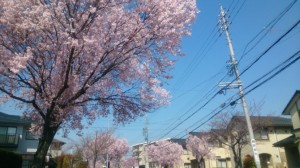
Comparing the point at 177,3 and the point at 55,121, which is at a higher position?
the point at 177,3

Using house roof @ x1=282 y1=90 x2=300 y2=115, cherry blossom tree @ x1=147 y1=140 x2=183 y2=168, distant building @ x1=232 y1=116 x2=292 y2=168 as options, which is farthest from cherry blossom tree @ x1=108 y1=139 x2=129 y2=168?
house roof @ x1=282 y1=90 x2=300 y2=115

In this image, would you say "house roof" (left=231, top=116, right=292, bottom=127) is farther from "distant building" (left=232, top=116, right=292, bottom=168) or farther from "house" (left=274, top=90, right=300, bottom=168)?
"house" (left=274, top=90, right=300, bottom=168)

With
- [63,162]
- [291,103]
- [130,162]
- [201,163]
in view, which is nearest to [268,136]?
[291,103]

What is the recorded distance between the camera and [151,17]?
1112 cm

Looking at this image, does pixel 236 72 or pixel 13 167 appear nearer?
pixel 236 72

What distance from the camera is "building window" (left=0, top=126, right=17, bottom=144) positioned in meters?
33.7

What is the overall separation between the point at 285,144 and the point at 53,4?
23666 mm

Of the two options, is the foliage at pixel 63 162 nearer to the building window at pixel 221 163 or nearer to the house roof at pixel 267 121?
the house roof at pixel 267 121

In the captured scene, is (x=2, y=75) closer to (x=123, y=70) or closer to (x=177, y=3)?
(x=123, y=70)

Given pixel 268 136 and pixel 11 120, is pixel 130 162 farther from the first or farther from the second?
pixel 268 136

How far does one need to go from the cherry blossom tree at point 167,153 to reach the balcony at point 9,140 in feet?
99.1

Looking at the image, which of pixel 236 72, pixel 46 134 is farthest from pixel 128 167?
pixel 46 134

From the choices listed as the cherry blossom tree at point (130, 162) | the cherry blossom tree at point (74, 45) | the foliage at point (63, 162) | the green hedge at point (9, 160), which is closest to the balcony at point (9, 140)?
the foliage at point (63, 162)

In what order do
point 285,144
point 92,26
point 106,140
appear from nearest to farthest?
point 92,26, point 285,144, point 106,140
